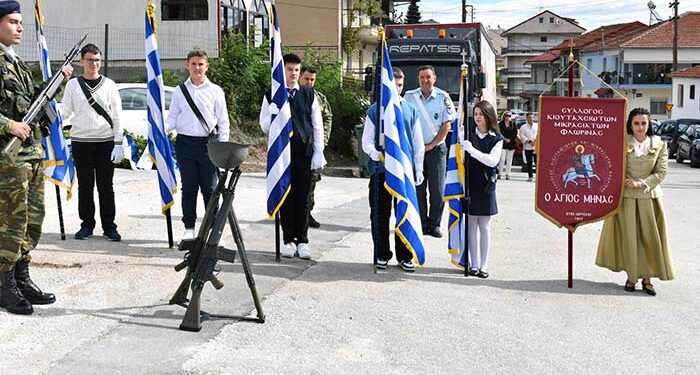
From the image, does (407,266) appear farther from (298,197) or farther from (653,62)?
(653,62)

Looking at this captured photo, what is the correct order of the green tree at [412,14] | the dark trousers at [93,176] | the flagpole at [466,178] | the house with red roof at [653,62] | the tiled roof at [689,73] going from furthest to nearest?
the house with red roof at [653,62], the green tree at [412,14], the tiled roof at [689,73], the dark trousers at [93,176], the flagpole at [466,178]

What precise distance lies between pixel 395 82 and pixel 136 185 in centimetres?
783

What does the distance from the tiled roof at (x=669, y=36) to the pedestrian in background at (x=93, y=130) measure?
7208 cm

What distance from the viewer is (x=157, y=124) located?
9.30 meters

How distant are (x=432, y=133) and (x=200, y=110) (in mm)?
3271

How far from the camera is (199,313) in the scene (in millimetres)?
6195

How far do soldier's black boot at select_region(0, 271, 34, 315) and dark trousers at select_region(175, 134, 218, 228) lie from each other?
2.83 metres

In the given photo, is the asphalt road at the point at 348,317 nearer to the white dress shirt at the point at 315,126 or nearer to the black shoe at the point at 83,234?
the black shoe at the point at 83,234

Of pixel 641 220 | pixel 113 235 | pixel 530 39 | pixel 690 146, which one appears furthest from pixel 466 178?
pixel 530 39

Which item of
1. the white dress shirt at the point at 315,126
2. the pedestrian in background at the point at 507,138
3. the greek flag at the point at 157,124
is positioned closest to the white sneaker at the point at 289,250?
the white dress shirt at the point at 315,126

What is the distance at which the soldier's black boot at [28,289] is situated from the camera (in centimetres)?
662

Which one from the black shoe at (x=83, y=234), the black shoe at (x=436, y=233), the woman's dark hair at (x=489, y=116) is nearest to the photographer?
the woman's dark hair at (x=489, y=116)

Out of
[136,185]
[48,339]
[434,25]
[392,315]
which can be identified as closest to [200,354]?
[48,339]

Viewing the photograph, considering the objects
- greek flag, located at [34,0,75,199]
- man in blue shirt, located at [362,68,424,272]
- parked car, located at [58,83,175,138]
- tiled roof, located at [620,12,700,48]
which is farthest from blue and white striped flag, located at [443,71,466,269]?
tiled roof, located at [620,12,700,48]
